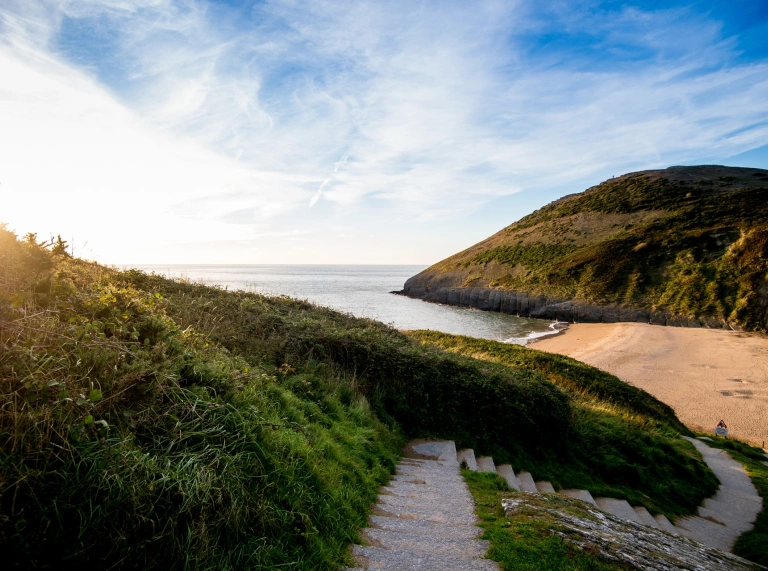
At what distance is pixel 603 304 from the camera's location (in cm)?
5628

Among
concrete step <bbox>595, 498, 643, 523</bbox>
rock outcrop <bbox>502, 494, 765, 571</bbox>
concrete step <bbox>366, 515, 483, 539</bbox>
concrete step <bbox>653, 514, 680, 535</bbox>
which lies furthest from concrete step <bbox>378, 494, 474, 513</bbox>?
concrete step <bbox>653, 514, 680, 535</bbox>

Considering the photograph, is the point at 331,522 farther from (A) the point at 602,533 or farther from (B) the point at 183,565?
(A) the point at 602,533

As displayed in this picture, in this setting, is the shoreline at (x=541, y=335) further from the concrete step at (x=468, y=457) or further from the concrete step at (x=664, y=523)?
the concrete step at (x=468, y=457)

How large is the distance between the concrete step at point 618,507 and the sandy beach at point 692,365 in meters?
14.5

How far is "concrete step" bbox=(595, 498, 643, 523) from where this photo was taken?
853 centimetres

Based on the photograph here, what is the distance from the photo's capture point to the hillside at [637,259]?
Result: 50906mm

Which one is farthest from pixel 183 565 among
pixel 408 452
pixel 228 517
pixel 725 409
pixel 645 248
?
pixel 645 248

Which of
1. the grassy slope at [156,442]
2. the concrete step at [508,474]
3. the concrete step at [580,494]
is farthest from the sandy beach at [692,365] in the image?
the grassy slope at [156,442]

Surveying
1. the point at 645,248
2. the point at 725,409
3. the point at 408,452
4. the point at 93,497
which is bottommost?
the point at 725,409

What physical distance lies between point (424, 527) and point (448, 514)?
30.1 inches

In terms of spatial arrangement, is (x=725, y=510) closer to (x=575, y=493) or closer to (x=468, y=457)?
(x=575, y=493)

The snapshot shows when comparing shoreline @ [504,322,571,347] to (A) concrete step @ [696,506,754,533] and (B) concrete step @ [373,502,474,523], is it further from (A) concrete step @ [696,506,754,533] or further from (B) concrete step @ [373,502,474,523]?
(B) concrete step @ [373,502,474,523]

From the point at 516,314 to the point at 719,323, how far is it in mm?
24529

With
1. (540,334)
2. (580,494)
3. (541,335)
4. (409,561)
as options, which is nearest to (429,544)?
(409,561)
